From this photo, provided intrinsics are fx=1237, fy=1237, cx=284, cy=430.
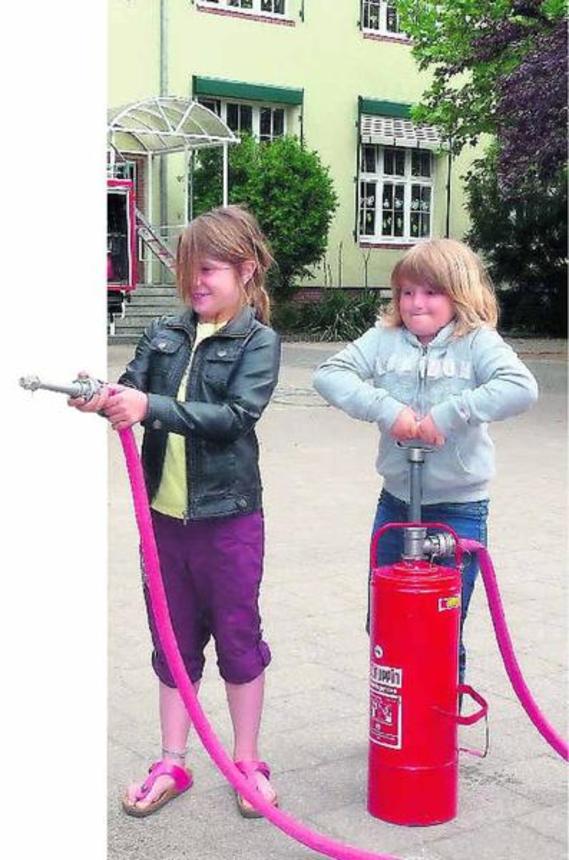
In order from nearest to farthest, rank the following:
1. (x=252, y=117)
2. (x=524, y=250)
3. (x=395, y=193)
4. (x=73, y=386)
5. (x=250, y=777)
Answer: (x=73, y=386) < (x=250, y=777) < (x=524, y=250) < (x=252, y=117) < (x=395, y=193)

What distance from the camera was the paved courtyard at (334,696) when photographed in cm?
307

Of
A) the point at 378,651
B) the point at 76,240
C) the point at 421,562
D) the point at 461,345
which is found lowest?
the point at 378,651

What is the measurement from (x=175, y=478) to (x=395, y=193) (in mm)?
24221

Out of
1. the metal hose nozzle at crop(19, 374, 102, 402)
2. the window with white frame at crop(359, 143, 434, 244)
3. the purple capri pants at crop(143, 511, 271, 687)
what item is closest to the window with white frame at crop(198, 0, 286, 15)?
the window with white frame at crop(359, 143, 434, 244)

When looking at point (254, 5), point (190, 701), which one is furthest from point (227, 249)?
point (254, 5)

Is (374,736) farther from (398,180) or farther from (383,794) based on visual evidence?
(398,180)

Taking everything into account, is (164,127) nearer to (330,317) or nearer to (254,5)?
(254,5)

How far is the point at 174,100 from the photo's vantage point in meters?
20.5

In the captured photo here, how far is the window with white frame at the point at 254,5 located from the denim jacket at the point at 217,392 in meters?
21.4

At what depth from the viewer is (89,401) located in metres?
2.27

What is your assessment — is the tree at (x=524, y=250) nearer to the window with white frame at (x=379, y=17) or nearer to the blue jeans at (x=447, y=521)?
the window with white frame at (x=379, y=17)

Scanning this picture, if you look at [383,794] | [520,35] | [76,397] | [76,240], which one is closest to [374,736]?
[383,794]

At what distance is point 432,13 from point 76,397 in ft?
59.4

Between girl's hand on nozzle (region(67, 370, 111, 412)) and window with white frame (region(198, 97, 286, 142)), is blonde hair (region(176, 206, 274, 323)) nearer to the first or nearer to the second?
girl's hand on nozzle (region(67, 370, 111, 412))
